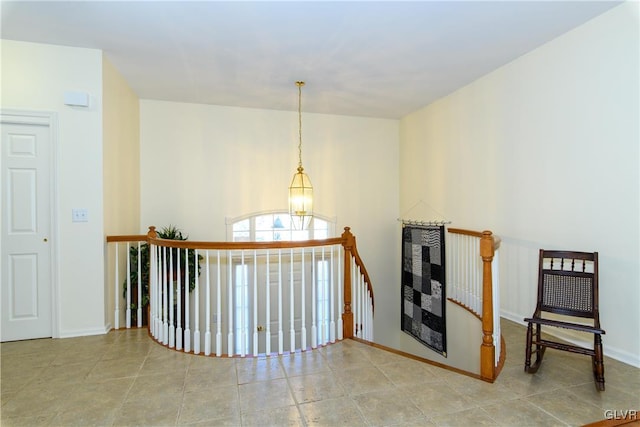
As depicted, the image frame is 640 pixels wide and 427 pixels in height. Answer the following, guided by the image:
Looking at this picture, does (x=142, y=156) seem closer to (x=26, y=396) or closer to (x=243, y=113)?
(x=243, y=113)

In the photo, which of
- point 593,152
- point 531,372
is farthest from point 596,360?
point 593,152

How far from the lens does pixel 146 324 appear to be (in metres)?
3.76

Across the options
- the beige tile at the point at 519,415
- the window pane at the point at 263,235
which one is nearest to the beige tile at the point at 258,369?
the beige tile at the point at 519,415

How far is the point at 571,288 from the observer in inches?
107

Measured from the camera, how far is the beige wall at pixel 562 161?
2.66 m

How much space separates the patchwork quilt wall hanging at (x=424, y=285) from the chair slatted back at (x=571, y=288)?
1.50 metres

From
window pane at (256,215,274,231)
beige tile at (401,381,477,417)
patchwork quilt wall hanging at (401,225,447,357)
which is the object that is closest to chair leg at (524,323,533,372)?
beige tile at (401,381,477,417)

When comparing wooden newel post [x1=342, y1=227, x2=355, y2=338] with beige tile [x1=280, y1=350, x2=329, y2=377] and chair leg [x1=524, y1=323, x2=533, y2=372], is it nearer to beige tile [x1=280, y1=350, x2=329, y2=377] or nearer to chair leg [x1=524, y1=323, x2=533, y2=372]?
beige tile [x1=280, y1=350, x2=329, y2=377]

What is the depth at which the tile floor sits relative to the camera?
2.03m

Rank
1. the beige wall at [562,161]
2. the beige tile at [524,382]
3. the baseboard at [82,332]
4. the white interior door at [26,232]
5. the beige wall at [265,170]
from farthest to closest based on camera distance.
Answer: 1. the beige wall at [265,170]
2. the baseboard at [82,332]
3. the white interior door at [26,232]
4. the beige wall at [562,161]
5. the beige tile at [524,382]

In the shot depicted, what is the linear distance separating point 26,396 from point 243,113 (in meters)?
4.16

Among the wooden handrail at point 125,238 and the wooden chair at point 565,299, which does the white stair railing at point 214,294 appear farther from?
the wooden chair at point 565,299

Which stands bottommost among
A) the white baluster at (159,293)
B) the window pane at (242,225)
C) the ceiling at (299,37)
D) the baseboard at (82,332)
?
the baseboard at (82,332)

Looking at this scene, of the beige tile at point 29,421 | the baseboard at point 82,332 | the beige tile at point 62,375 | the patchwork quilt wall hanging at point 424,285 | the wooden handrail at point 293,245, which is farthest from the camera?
the patchwork quilt wall hanging at point 424,285
